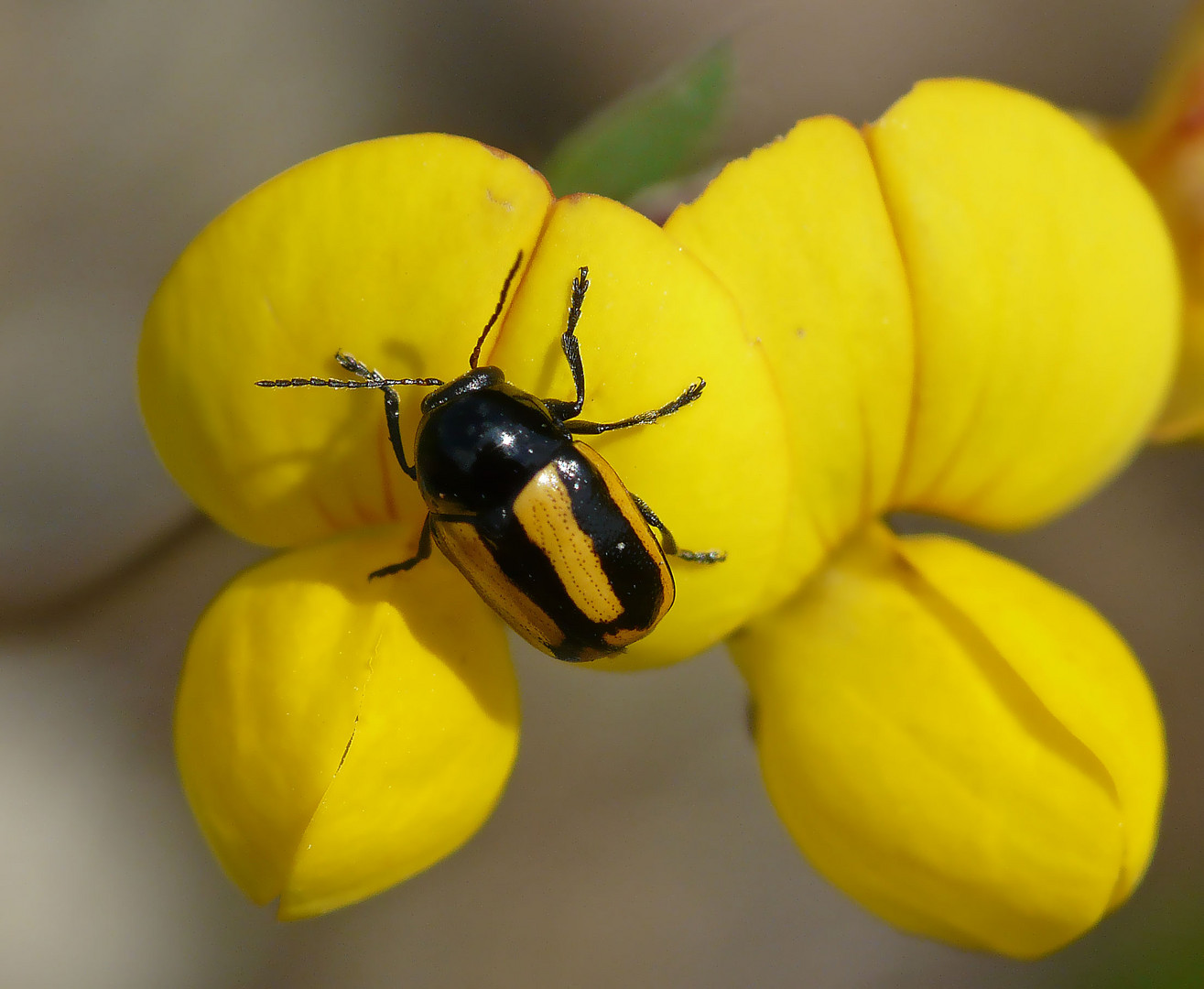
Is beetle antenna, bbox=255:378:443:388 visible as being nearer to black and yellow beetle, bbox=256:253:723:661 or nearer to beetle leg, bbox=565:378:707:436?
black and yellow beetle, bbox=256:253:723:661

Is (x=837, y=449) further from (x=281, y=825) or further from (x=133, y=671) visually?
(x=133, y=671)

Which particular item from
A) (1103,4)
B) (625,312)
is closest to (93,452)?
(625,312)

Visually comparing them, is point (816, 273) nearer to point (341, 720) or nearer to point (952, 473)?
point (952, 473)

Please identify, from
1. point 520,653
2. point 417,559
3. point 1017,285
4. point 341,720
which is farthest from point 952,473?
point 520,653

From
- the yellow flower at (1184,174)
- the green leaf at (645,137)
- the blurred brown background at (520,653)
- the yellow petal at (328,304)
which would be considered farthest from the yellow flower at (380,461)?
the blurred brown background at (520,653)

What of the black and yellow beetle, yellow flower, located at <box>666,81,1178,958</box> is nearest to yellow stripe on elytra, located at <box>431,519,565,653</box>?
the black and yellow beetle

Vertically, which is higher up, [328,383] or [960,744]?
[328,383]
